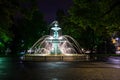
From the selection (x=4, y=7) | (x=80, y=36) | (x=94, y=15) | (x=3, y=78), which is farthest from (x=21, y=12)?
(x=80, y=36)

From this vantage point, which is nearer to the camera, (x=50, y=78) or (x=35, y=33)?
(x=50, y=78)

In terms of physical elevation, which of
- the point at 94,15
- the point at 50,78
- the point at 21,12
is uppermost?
the point at 94,15

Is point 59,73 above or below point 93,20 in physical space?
below

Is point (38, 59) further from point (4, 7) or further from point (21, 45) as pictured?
point (21, 45)

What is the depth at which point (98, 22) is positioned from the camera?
34625 millimetres

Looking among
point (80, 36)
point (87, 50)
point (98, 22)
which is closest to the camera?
point (98, 22)

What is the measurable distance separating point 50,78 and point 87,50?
65216 mm

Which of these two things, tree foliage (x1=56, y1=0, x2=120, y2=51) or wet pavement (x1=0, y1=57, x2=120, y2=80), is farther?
tree foliage (x1=56, y1=0, x2=120, y2=51)

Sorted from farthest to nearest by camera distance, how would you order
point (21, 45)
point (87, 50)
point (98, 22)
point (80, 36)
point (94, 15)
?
point (21, 45), point (87, 50), point (80, 36), point (94, 15), point (98, 22)

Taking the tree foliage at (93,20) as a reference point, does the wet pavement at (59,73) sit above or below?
below

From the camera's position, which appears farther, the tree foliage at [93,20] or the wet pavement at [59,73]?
the tree foliage at [93,20]

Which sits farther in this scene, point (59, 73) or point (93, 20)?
point (93, 20)

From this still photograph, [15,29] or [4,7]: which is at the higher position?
[15,29]

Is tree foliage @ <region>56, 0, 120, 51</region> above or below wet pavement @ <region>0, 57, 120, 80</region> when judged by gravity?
above
